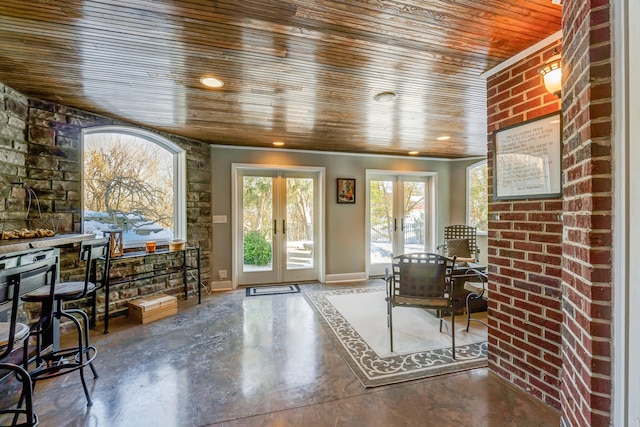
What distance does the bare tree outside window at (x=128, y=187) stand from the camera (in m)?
3.09

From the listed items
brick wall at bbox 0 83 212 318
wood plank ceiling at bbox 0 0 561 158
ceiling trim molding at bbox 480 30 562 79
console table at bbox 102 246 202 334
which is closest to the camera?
wood plank ceiling at bbox 0 0 561 158

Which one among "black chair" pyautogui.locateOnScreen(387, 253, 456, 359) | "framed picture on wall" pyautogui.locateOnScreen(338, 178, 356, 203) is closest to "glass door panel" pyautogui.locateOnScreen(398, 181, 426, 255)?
"framed picture on wall" pyautogui.locateOnScreen(338, 178, 356, 203)

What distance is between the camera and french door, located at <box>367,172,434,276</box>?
16.5 feet

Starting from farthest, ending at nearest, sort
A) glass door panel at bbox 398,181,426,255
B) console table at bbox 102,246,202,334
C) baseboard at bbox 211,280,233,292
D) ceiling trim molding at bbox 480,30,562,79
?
glass door panel at bbox 398,181,426,255, baseboard at bbox 211,280,233,292, console table at bbox 102,246,202,334, ceiling trim molding at bbox 480,30,562,79

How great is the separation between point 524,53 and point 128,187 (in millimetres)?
4124

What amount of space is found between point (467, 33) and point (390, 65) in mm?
499

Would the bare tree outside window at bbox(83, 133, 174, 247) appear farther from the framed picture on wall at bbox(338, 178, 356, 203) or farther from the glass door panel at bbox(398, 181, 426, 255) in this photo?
the glass door panel at bbox(398, 181, 426, 255)

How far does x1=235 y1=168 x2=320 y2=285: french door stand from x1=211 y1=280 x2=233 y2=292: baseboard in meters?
0.20

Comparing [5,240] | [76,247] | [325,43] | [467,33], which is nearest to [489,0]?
[467,33]

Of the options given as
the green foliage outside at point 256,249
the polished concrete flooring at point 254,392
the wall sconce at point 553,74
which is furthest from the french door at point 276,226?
the wall sconce at point 553,74

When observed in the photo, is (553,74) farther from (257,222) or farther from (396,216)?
(257,222)

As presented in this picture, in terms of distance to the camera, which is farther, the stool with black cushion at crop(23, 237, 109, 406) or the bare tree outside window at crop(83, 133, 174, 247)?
the bare tree outside window at crop(83, 133, 174, 247)

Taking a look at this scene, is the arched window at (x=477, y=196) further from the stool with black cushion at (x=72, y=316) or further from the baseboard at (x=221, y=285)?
the stool with black cushion at (x=72, y=316)

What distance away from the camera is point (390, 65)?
193cm
